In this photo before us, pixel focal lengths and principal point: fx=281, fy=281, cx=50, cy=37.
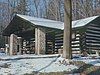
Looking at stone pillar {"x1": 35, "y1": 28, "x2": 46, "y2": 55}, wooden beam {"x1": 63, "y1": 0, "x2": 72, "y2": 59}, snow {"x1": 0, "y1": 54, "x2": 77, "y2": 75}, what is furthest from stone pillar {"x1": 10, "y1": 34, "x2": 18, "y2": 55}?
snow {"x1": 0, "y1": 54, "x2": 77, "y2": 75}

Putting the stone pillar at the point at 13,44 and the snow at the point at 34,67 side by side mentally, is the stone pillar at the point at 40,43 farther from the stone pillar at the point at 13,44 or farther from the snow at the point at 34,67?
the snow at the point at 34,67

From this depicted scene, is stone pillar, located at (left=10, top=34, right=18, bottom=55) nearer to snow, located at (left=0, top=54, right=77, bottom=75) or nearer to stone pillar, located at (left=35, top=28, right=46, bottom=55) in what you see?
stone pillar, located at (left=35, top=28, right=46, bottom=55)

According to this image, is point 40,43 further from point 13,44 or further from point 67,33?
point 67,33

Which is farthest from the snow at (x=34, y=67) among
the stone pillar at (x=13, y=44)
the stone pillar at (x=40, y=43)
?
the stone pillar at (x=13, y=44)

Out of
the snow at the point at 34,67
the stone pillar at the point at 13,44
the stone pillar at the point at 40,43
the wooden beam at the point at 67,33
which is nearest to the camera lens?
the snow at the point at 34,67

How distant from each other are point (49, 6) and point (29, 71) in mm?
51442

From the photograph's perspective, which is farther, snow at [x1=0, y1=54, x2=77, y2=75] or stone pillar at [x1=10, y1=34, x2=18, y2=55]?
stone pillar at [x1=10, y1=34, x2=18, y2=55]

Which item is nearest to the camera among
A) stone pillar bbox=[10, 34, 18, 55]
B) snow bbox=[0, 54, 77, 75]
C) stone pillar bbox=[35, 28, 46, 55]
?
snow bbox=[0, 54, 77, 75]

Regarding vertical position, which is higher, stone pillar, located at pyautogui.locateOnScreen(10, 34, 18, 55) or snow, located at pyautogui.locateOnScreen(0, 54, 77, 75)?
stone pillar, located at pyautogui.locateOnScreen(10, 34, 18, 55)

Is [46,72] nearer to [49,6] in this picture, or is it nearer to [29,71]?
[29,71]

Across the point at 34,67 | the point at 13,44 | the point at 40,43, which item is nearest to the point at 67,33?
the point at 34,67

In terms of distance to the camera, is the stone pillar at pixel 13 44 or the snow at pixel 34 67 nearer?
the snow at pixel 34 67

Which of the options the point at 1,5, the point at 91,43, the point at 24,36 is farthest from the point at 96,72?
the point at 1,5

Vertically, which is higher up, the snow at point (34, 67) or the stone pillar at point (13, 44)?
the stone pillar at point (13, 44)
